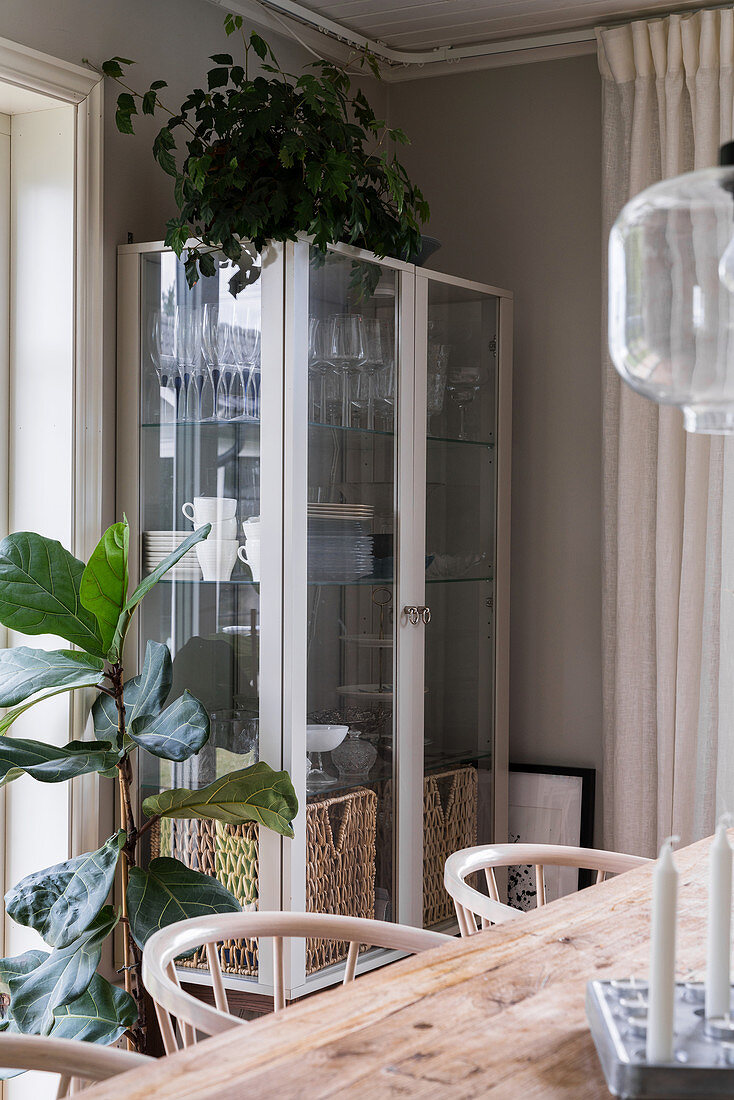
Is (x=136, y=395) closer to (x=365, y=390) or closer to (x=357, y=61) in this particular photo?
(x=365, y=390)

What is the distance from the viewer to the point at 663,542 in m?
2.99

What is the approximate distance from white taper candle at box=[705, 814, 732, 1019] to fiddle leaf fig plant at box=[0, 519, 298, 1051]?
50.1 inches

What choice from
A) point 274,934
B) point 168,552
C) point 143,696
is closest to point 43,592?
point 143,696

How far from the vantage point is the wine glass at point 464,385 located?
119 inches

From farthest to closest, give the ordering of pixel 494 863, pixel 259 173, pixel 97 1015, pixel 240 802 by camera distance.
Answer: pixel 259 173 → pixel 240 802 → pixel 97 1015 → pixel 494 863

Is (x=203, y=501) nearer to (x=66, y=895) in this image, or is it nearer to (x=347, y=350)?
(x=347, y=350)

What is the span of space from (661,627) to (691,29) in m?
1.44

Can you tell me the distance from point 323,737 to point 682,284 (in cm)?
175

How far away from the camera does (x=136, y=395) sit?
2.63 meters

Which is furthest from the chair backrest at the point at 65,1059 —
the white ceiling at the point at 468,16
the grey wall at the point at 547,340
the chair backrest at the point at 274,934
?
the white ceiling at the point at 468,16

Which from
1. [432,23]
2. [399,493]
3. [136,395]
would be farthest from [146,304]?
[432,23]

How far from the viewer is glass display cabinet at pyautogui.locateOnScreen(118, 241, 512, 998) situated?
2.49 meters

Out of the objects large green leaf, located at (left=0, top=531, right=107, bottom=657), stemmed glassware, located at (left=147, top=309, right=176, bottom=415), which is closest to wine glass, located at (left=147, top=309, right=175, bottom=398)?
stemmed glassware, located at (left=147, top=309, right=176, bottom=415)

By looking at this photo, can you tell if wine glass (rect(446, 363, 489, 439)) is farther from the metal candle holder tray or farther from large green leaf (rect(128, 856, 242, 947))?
the metal candle holder tray
